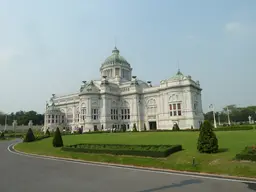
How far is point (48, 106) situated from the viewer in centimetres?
9225

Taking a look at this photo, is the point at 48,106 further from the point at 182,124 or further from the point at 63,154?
the point at 63,154

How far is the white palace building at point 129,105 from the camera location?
66.6 m

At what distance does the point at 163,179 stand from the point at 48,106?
86.9m

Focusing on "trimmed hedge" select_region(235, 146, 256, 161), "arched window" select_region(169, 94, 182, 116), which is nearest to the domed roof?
"arched window" select_region(169, 94, 182, 116)

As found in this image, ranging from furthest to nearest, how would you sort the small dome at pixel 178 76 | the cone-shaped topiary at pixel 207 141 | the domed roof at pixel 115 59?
1. the domed roof at pixel 115 59
2. the small dome at pixel 178 76
3. the cone-shaped topiary at pixel 207 141

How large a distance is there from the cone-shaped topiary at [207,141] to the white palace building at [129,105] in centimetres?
4496

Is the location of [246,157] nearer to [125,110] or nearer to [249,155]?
[249,155]

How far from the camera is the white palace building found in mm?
66625

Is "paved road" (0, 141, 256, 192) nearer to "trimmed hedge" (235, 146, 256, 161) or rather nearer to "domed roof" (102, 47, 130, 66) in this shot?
"trimmed hedge" (235, 146, 256, 161)

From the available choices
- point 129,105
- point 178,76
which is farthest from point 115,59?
point 178,76

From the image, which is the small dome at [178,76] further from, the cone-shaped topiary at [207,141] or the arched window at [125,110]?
the cone-shaped topiary at [207,141]

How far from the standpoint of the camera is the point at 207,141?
19.7 metres

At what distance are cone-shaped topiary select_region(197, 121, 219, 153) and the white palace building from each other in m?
45.0

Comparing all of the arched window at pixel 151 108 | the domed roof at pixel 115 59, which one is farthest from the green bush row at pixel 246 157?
the domed roof at pixel 115 59
